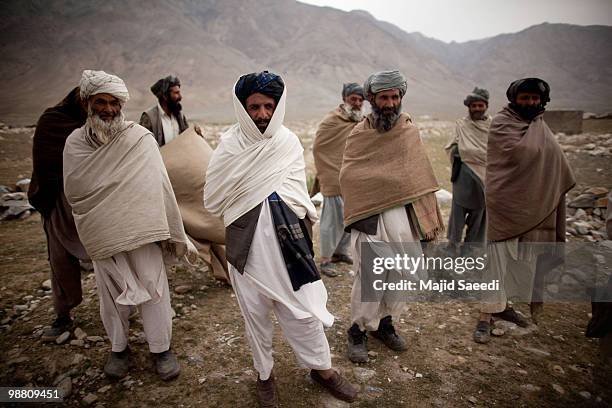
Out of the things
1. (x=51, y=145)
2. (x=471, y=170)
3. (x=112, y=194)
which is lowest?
(x=471, y=170)

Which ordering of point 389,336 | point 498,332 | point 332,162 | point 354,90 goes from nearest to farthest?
1. point 389,336
2. point 498,332
3. point 354,90
4. point 332,162

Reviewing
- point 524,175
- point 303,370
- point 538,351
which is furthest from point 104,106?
point 538,351

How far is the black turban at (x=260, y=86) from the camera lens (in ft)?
6.79

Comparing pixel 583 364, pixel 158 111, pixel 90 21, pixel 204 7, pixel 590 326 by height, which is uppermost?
pixel 204 7

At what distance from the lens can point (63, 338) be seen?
116 inches

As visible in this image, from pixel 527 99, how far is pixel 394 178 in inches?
51.5

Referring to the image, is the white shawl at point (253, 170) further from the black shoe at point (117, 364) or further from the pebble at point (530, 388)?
the pebble at point (530, 388)

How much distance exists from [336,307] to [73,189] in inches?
96.4

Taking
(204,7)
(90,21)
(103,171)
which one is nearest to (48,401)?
(103,171)

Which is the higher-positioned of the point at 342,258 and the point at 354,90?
the point at 354,90

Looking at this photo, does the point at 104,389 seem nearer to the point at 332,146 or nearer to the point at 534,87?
the point at 332,146

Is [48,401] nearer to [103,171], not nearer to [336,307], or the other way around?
[103,171]

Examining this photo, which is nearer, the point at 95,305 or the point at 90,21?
the point at 95,305

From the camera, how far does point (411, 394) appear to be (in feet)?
8.04
